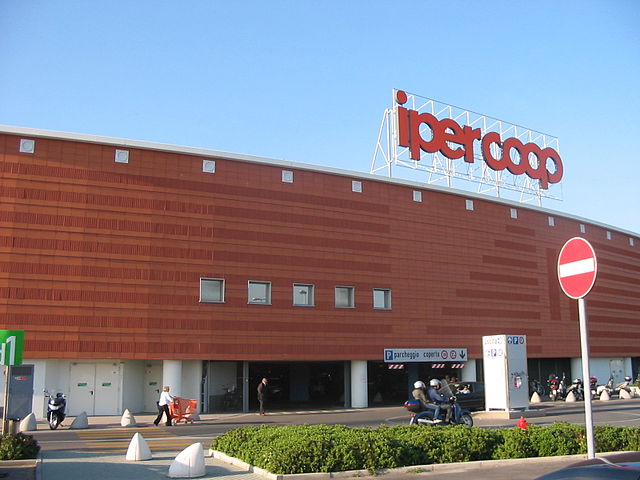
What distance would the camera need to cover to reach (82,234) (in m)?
30.0

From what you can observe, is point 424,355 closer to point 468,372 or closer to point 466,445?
point 468,372

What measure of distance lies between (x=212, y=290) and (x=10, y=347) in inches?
612

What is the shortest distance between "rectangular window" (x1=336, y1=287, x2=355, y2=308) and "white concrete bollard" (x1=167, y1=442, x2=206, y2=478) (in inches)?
923

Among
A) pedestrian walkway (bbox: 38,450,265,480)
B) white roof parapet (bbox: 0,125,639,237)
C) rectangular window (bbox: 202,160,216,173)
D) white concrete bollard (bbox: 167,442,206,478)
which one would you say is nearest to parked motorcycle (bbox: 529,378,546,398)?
white roof parapet (bbox: 0,125,639,237)

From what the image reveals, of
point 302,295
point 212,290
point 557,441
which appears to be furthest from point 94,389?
point 557,441

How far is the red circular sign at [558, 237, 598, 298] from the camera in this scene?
272 inches

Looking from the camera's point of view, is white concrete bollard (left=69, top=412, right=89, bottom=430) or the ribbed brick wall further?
the ribbed brick wall

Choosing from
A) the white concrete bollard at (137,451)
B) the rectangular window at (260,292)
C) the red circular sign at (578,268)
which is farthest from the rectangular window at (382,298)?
the red circular sign at (578,268)

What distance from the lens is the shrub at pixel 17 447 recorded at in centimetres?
1383

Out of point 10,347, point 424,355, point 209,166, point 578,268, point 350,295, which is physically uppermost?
point 209,166

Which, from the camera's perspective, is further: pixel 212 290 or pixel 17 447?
pixel 212 290

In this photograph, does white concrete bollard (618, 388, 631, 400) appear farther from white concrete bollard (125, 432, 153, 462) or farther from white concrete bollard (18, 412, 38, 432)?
white concrete bollard (125, 432, 153, 462)

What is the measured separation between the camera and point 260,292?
3344 cm

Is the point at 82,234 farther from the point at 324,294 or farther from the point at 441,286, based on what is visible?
Answer: the point at 441,286
